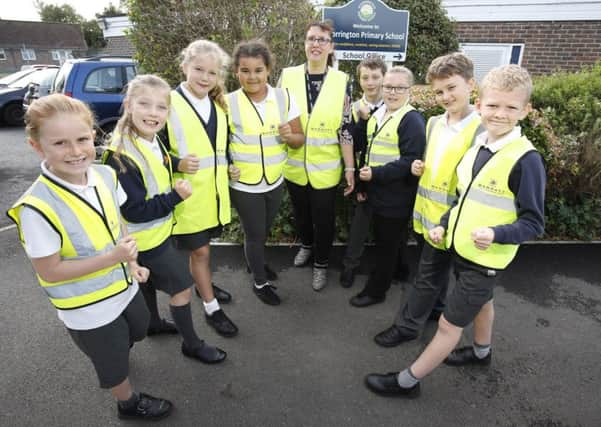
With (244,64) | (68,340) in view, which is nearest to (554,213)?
(244,64)

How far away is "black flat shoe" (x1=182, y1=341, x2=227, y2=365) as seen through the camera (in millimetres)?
2555

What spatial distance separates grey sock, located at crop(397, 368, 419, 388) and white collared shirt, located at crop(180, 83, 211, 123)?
1978 millimetres

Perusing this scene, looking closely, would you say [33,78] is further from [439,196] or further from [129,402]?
[439,196]

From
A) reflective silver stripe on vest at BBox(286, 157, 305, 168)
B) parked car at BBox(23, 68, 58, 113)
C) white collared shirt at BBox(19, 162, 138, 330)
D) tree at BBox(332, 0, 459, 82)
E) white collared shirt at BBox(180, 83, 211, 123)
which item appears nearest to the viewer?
white collared shirt at BBox(19, 162, 138, 330)

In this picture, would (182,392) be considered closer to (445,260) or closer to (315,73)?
(445,260)

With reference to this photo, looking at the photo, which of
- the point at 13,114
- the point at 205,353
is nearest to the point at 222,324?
the point at 205,353

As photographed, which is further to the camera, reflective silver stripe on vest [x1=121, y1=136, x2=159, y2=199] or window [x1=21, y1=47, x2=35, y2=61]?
window [x1=21, y1=47, x2=35, y2=61]

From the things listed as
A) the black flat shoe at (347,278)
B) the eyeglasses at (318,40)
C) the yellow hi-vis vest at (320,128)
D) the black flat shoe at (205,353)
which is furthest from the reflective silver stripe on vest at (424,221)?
the black flat shoe at (205,353)

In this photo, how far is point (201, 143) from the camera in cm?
236

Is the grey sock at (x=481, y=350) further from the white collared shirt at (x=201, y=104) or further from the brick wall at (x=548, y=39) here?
the brick wall at (x=548, y=39)

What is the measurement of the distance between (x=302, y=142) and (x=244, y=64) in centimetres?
72

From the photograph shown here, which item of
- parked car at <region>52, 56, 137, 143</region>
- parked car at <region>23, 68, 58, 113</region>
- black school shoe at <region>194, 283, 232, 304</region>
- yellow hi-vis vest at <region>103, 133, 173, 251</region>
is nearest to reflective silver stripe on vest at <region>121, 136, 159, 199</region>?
yellow hi-vis vest at <region>103, 133, 173, 251</region>

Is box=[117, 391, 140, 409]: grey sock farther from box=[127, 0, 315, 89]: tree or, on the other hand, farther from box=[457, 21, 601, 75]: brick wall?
box=[457, 21, 601, 75]: brick wall

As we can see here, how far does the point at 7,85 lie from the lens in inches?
473
